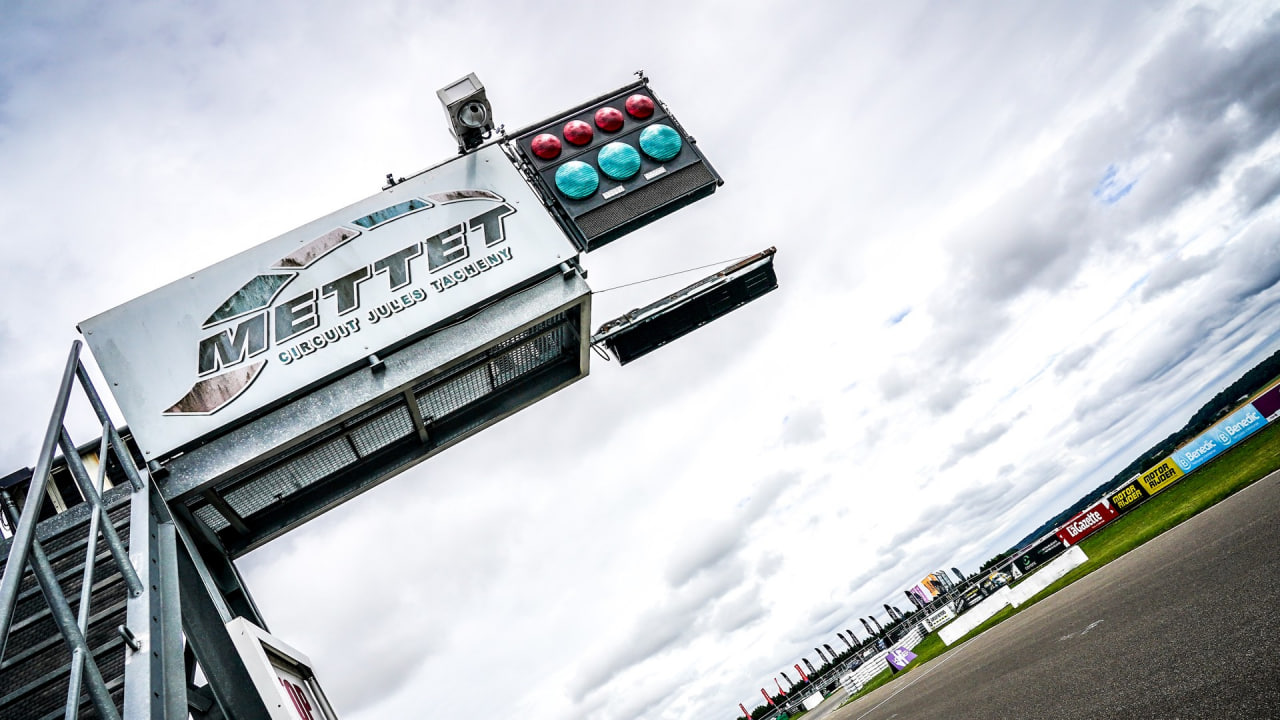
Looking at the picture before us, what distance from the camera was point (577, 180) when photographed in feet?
36.7

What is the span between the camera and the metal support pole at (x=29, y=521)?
3580 mm

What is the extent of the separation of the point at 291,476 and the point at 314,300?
2.43 meters

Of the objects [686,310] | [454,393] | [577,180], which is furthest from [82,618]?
[577,180]

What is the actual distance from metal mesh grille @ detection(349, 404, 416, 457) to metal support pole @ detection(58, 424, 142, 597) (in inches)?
132

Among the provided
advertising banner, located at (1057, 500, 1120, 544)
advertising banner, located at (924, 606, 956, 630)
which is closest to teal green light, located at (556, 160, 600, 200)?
advertising banner, located at (1057, 500, 1120, 544)

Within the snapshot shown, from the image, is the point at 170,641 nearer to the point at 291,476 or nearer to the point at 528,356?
the point at 291,476

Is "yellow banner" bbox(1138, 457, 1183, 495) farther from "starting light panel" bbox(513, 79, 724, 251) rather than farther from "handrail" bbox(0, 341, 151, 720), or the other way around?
"handrail" bbox(0, 341, 151, 720)

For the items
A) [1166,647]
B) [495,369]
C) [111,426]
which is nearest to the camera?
[1166,647]

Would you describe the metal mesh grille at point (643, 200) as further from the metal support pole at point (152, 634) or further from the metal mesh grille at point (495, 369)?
the metal support pole at point (152, 634)

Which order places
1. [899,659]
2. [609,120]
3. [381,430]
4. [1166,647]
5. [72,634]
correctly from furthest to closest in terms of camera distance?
[899,659] < [609,120] < [381,430] < [1166,647] < [72,634]

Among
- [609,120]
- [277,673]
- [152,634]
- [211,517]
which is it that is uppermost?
[609,120]

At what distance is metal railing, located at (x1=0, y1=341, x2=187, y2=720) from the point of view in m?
4.00

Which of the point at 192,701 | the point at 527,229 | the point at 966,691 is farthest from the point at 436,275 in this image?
the point at 966,691

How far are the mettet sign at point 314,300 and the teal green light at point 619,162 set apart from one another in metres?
1.36
